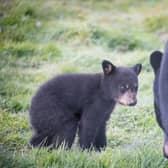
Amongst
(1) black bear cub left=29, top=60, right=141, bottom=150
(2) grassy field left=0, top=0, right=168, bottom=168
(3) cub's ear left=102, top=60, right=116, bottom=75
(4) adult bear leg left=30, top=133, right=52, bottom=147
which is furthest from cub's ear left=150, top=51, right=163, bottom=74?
(4) adult bear leg left=30, top=133, right=52, bottom=147

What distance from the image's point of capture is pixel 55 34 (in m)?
11.9

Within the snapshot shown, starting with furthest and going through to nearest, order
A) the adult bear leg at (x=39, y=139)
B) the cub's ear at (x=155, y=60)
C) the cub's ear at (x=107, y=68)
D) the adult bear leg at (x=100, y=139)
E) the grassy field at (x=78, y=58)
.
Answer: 1. the cub's ear at (x=107, y=68)
2. the adult bear leg at (x=100, y=139)
3. the adult bear leg at (x=39, y=139)
4. the grassy field at (x=78, y=58)
5. the cub's ear at (x=155, y=60)

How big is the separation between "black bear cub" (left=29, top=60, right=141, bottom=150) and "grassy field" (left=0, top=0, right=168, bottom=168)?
0.27 m

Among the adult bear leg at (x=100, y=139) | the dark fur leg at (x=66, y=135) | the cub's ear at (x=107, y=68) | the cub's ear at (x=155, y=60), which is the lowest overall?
the adult bear leg at (x=100, y=139)

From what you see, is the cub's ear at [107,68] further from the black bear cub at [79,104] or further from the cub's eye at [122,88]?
the cub's eye at [122,88]

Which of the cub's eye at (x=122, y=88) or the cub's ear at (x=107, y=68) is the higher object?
the cub's ear at (x=107, y=68)

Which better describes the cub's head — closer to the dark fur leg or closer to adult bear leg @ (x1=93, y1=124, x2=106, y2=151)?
adult bear leg @ (x1=93, y1=124, x2=106, y2=151)

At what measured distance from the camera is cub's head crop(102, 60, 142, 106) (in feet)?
20.9

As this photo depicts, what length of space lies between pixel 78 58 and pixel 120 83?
4.10 meters

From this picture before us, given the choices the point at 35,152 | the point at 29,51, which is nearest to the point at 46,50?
the point at 29,51

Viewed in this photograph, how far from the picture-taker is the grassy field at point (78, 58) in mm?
5238

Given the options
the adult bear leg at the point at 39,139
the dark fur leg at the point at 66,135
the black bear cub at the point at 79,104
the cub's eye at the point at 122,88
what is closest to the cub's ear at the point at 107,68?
the black bear cub at the point at 79,104

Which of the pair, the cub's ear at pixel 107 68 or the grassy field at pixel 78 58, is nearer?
the grassy field at pixel 78 58

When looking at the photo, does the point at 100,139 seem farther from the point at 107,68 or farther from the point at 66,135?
the point at 107,68
